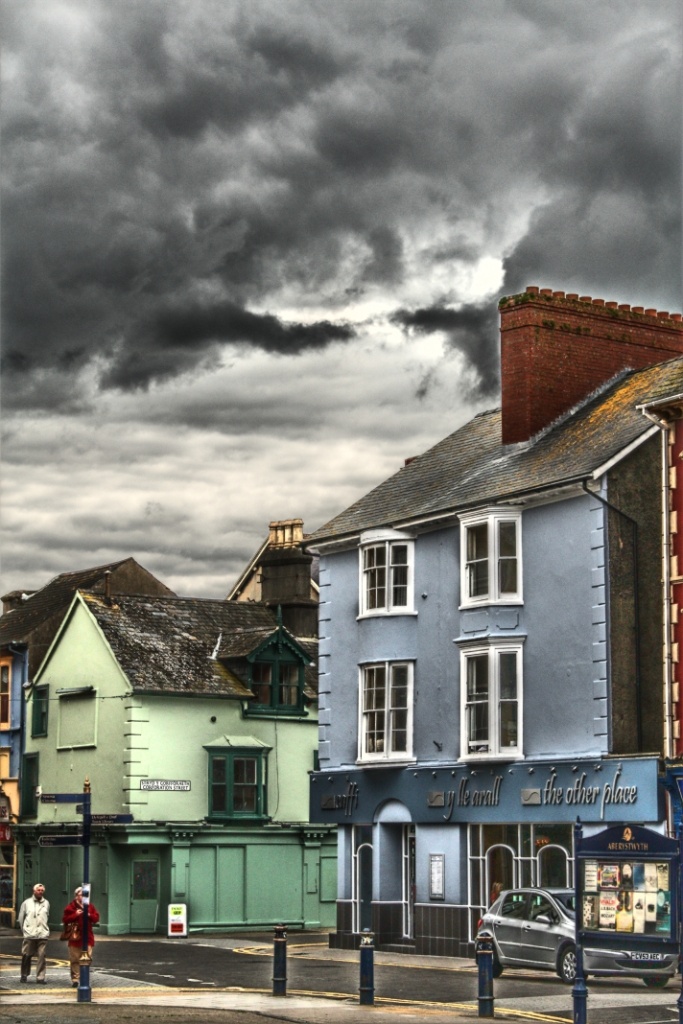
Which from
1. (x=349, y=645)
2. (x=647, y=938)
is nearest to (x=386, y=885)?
(x=349, y=645)

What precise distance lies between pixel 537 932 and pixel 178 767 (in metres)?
21.0

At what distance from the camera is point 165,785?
48000 millimetres

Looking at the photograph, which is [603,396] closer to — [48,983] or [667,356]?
[667,356]

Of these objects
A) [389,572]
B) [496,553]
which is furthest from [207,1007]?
[389,572]

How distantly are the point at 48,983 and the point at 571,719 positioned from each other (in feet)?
39.0

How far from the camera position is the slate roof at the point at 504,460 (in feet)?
115

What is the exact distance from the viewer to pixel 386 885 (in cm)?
3862

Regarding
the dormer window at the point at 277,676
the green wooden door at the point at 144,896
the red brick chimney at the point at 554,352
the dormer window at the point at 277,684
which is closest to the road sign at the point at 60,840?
the red brick chimney at the point at 554,352

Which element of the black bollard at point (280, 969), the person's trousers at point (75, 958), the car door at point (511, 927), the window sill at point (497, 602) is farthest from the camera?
the window sill at point (497, 602)

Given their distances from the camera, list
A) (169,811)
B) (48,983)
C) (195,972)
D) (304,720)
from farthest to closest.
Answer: (304,720) < (169,811) < (195,972) < (48,983)

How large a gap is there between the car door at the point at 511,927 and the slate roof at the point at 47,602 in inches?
1105

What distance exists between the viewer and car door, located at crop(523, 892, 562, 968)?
28.9 meters

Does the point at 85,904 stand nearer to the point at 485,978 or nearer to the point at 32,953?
the point at 32,953

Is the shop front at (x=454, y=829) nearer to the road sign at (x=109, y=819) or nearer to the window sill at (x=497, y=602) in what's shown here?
the window sill at (x=497, y=602)
